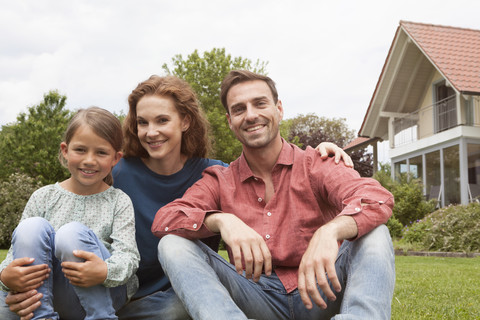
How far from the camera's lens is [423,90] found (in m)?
19.1

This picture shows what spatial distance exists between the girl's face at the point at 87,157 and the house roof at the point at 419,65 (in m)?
14.3

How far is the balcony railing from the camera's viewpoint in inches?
672

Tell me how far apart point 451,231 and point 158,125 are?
9.35m

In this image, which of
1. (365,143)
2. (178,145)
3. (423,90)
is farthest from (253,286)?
(365,143)

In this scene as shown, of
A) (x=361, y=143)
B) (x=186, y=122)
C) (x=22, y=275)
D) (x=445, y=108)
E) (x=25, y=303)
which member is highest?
(x=445, y=108)

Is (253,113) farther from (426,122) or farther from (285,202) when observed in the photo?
(426,122)

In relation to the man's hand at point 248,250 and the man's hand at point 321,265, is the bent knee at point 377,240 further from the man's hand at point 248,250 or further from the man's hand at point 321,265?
the man's hand at point 248,250

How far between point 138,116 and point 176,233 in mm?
1064

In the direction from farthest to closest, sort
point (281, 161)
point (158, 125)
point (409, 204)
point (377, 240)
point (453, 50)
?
point (453, 50)
point (409, 204)
point (158, 125)
point (281, 161)
point (377, 240)

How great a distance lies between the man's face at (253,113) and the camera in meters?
3.00

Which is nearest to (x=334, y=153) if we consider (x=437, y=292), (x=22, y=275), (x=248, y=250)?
(x=248, y=250)

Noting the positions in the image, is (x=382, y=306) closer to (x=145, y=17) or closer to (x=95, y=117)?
(x=95, y=117)

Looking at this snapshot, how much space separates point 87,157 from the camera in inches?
116

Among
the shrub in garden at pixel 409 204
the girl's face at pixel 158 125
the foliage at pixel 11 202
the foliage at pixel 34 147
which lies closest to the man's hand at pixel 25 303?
the girl's face at pixel 158 125
